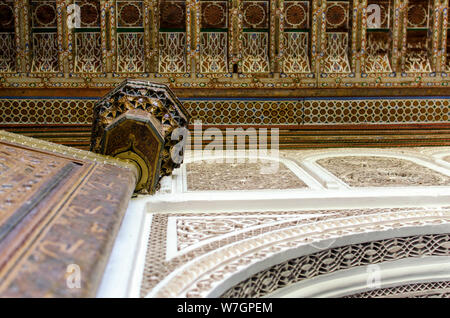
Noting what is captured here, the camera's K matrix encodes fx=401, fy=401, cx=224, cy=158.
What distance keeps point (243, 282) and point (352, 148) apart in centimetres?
312

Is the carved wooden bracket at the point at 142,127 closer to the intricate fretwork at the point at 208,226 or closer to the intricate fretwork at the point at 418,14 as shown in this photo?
the intricate fretwork at the point at 208,226

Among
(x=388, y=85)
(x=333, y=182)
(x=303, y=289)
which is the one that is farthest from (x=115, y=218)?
(x=388, y=85)

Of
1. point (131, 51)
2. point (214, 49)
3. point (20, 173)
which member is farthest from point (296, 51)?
point (20, 173)

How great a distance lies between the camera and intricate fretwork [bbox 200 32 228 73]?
168 inches

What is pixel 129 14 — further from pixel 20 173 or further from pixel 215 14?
pixel 20 173

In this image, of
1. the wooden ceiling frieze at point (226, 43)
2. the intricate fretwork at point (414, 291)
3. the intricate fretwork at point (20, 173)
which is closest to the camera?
the intricate fretwork at point (20, 173)

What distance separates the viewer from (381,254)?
182cm

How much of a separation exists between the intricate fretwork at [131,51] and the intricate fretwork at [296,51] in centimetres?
153

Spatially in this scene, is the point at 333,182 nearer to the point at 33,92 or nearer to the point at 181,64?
the point at 181,64

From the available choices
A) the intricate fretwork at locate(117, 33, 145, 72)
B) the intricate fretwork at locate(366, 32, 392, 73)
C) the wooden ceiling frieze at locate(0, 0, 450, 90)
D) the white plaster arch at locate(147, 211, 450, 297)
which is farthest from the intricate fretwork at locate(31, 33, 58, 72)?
the white plaster arch at locate(147, 211, 450, 297)

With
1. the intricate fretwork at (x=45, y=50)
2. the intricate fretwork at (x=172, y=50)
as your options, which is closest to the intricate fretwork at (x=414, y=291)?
the intricate fretwork at (x=172, y=50)

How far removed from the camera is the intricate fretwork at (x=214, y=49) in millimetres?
4266

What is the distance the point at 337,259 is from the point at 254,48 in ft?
10.1

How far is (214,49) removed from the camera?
430 cm
